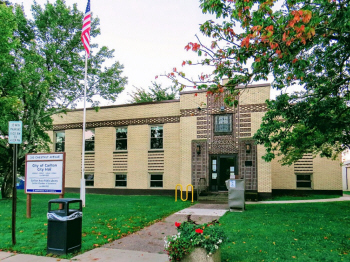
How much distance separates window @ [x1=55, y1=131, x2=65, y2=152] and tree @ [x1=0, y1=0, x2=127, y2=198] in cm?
436

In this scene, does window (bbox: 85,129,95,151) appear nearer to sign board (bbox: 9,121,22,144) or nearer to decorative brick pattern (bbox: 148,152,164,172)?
decorative brick pattern (bbox: 148,152,164,172)

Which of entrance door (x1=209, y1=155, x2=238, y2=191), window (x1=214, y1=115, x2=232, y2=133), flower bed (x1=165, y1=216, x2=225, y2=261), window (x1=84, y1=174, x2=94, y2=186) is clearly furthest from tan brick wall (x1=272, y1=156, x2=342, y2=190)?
flower bed (x1=165, y1=216, x2=225, y2=261)

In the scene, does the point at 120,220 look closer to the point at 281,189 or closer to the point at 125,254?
the point at 125,254

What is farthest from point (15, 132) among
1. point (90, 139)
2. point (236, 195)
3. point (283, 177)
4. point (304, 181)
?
point (304, 181)

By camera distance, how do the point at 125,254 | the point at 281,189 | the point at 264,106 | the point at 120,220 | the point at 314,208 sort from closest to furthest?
the point at 125,254 < the point at 120,220 < the point at 314,208 < the point at 264,106 < the point at 281,189

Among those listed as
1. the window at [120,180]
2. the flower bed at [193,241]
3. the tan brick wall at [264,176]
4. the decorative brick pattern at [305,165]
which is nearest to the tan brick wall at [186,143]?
the tan brick wall at [264,176]

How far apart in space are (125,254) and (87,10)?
12.7 m

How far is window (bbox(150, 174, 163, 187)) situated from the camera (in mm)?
20152

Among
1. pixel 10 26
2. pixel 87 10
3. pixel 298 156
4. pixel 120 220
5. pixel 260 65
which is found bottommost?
pixel 120 220

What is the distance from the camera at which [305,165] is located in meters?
18.8

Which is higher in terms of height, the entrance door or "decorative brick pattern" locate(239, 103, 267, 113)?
"decorative brick pattern" locate(239, 103, 267, 113)

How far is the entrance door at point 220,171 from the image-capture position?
1756cm

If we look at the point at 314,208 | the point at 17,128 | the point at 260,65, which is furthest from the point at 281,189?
the point at 17,128

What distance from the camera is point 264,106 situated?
1717cm
